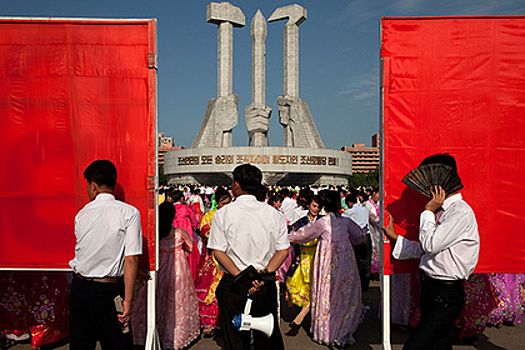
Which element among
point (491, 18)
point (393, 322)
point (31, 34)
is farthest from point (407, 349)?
point (31, 34)

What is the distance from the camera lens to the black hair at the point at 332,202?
3.96 metres

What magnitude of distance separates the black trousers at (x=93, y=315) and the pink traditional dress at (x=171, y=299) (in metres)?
1.37

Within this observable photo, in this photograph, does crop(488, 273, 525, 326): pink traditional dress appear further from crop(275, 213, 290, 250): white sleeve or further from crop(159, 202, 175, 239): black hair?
crop(159, 202, 175, 239): black hair

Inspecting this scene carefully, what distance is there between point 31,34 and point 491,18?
3621mm

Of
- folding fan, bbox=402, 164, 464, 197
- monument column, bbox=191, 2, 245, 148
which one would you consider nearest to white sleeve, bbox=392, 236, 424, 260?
folding fan, bbox=402, 164, 464, 197

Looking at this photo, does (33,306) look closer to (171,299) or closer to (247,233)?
(171,299)

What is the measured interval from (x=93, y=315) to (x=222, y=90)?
30.1 m

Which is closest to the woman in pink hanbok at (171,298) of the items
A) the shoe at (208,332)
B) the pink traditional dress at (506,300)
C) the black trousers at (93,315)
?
the shoe at (208,332)

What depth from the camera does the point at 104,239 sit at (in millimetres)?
2293

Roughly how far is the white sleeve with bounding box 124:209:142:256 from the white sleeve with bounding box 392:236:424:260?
1.77m

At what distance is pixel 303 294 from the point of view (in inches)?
163

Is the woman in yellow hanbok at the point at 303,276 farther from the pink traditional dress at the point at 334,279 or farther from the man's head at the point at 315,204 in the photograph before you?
the pink traditional dress at the point at 334,279

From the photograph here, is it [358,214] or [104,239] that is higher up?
[104,239]

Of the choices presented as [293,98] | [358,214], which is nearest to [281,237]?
[358,214]
